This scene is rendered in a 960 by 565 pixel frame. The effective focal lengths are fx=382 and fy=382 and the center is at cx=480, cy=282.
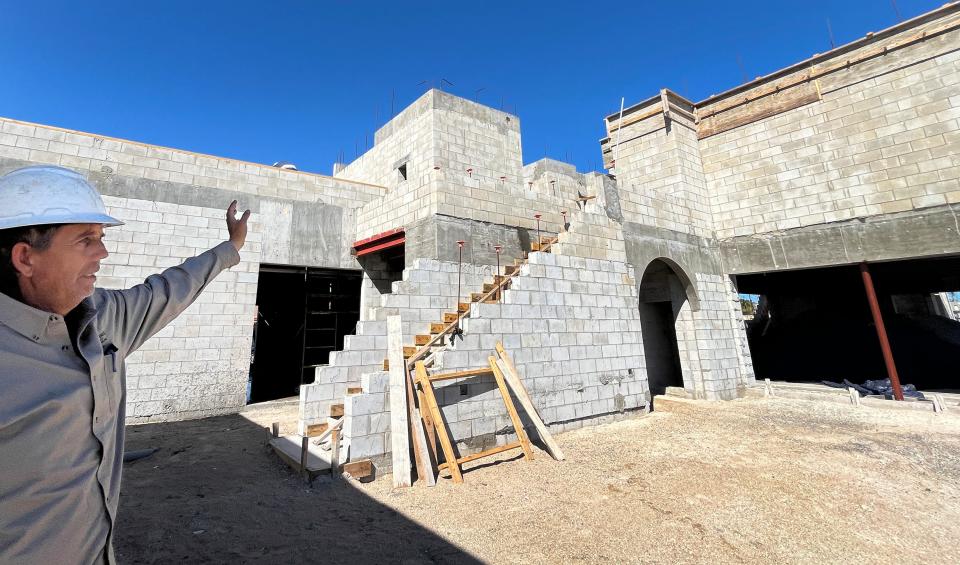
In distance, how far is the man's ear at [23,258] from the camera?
4.02 ft

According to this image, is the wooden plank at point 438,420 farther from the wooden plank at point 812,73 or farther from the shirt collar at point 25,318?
the wooden plank at point 812,73

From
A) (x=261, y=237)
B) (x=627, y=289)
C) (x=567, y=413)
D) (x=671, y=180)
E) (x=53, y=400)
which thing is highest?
(x=671, y=180)

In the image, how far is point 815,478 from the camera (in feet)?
18.1

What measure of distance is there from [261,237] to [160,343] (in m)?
3.61

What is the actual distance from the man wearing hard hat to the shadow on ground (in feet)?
10.2

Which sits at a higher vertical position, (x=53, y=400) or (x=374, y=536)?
(x=53, y=400)

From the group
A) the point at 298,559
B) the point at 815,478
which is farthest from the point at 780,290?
the point at 298,559

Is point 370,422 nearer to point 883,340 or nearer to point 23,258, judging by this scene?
point 23,258

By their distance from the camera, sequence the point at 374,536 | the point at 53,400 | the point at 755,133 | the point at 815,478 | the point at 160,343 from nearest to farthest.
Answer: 1. the point at 53,400
2. the point at 374,536
3. the point at 815,478
4. the point at 160,343
5. the point at 755,133

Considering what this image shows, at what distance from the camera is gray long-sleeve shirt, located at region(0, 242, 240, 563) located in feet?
3.51

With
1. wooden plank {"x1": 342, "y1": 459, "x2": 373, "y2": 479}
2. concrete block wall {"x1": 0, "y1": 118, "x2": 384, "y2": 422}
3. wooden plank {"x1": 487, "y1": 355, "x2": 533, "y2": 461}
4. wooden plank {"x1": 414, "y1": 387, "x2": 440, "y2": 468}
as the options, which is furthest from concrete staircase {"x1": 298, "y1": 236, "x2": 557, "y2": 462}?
concrete block wall {"x1": 0, "y1": 118, "x2": 384, "y2": 422}

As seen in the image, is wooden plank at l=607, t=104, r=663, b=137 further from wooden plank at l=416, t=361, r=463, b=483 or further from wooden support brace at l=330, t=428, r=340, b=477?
wooden support brace at l=330, t=428, r=340, b=477

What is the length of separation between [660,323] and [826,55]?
1007 centimetres

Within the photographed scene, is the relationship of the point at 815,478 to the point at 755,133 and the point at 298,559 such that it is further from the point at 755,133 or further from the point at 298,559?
the point at 755,133
